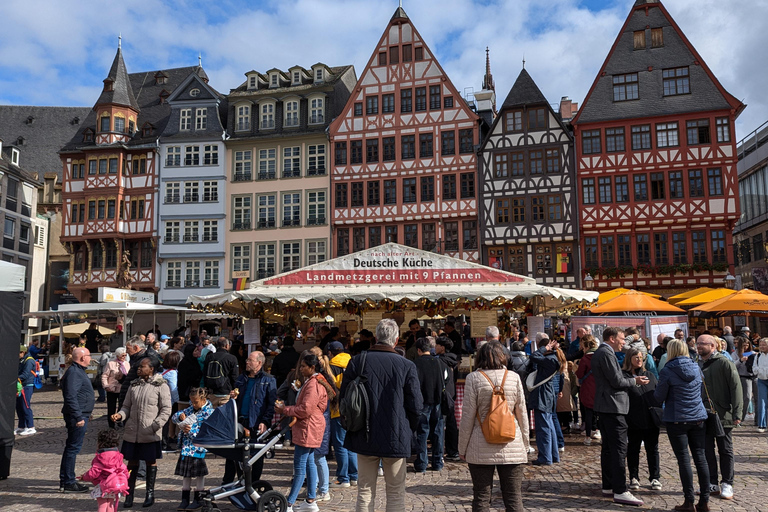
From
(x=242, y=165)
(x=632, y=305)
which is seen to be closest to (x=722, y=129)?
(x=632, y=305)

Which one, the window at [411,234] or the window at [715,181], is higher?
the window at [715,181]

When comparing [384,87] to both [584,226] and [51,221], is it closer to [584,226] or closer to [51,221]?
[584,226]

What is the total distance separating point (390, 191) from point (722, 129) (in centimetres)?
1385

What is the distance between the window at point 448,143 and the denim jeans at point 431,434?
22345 millimetres

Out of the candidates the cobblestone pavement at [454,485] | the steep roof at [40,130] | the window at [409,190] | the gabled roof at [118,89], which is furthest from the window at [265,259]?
the steep roof at [40,130]

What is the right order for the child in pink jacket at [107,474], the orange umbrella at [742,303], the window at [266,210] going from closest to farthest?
the child in pink jacket at [107,474] → the orange umbrella at [742,303] → the window at [266,210]

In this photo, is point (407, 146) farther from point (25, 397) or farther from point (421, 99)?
point (25, 397)

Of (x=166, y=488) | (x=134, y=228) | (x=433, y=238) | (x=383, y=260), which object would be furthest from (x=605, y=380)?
(x=134, y=228)

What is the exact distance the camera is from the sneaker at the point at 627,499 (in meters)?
6.59

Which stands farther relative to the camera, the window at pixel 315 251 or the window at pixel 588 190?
the window at pixel 315 251

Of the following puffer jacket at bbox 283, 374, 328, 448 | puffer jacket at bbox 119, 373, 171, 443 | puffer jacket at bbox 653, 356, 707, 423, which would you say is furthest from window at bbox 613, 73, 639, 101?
puffer jacket at bbox 119, 373, 171, 443

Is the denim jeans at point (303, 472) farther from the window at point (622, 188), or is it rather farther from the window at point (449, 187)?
the window at point (622, 188)

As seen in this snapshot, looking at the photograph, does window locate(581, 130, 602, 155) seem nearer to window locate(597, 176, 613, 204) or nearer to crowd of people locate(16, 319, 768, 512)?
window locate(597, 176, 613, 204)

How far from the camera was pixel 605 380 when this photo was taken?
267 inches
